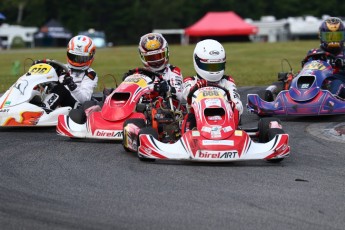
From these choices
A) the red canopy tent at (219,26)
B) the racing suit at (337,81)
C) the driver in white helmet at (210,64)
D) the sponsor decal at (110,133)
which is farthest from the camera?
the red canopy tent at (219,26)

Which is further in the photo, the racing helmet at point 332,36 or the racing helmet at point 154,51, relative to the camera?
the racing helmet at point 332,36

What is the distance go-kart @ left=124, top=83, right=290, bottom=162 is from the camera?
27.6 ft

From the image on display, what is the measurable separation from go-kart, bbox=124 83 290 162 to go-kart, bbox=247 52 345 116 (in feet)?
10.4

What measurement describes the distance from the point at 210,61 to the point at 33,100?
318cm

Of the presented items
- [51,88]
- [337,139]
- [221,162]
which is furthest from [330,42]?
[221,162]

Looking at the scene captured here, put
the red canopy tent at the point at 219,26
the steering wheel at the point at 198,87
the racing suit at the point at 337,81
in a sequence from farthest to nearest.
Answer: the red canopy tent at the point at 219,26, the racing suit at the point at 337,81, the steering wheel at the point at 198,87

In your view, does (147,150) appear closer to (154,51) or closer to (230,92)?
(230,92)

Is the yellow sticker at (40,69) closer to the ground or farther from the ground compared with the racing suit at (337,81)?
farther from the ground

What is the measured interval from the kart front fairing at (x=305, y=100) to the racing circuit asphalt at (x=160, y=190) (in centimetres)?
206

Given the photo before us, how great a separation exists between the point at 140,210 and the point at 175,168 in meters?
1.91

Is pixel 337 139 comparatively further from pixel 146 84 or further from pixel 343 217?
pixel 343 217

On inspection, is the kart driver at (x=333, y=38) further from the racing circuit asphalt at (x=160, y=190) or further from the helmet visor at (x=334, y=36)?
the racing circuit asphalt at (x=160, y=190)

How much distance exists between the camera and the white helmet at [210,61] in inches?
374

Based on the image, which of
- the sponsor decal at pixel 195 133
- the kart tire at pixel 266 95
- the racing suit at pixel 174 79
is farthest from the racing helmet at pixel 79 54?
the sponsor decal at pixel 195 133
